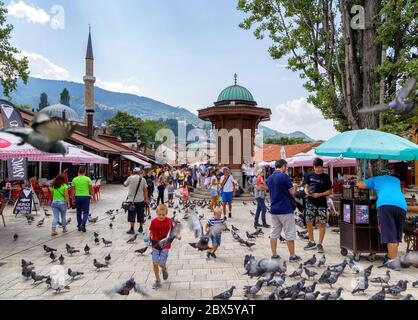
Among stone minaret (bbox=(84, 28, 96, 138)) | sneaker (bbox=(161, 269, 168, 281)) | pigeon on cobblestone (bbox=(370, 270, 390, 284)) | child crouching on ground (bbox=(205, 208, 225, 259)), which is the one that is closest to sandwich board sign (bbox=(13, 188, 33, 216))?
child crouching on ground (bbox=(205, 208, 225, 259))

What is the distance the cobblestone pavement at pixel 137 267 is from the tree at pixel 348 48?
4909 millimetres

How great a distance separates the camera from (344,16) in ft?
35.8

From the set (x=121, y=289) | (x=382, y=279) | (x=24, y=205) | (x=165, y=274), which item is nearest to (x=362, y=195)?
(x=382, y=279)

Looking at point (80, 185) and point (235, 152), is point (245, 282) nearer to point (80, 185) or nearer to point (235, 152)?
point (80, 185)

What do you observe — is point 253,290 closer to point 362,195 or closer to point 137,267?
point 137,267

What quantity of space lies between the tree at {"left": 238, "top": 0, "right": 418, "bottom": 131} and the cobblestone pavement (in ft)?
A: 16.1

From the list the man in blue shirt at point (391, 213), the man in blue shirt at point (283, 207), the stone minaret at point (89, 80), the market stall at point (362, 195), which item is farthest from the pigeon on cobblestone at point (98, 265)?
the stone minaret at point (89, 80)

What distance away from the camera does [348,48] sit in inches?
425

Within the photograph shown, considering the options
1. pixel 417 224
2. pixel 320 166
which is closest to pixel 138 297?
pixel 320 166

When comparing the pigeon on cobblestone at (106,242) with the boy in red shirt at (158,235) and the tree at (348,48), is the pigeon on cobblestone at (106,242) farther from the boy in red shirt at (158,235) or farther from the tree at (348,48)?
the tree at (348,48)

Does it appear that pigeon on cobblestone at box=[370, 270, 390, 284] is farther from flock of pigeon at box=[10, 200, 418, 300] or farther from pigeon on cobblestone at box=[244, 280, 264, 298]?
pigeon on cobblestone at box=[244, 280, 264, 298]

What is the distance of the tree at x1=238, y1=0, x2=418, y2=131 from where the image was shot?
10.0 metres

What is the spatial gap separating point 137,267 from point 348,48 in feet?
32.2

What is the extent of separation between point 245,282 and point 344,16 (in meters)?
10.0
